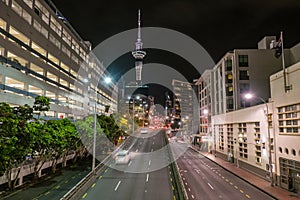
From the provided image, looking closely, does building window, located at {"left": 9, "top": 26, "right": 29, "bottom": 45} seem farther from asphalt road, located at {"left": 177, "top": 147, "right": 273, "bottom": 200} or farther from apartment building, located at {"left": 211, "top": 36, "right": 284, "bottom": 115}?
apartment building, located at {"left": 211, "top": 36, "right": 284, "bottom": 115}

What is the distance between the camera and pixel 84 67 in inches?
3548

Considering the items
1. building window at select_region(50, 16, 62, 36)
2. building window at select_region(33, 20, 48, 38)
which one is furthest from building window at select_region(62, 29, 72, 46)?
building window at select_region(33, 20, 48, 38)

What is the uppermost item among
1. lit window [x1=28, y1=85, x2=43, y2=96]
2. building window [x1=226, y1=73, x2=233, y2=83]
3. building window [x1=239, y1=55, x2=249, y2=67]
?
building window [x1=239, y1=55, x2=249, y2=67]

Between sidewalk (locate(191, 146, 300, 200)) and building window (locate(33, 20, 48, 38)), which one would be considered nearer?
sidewalk (locate(191, 146, 300, 200))

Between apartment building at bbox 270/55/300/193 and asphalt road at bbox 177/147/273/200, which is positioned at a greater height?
apartment building at bbox 270/55/300/193

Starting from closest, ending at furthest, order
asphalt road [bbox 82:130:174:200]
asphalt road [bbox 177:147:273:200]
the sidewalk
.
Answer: asphalt road [bbox 82:130:174:200] < the sidewalk < asphalt road [bbox 177:147:273:200]

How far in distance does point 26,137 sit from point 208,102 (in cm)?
6038

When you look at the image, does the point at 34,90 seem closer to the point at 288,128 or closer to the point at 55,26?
the point at 55,26

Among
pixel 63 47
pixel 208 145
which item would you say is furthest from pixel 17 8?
pixel 208 145

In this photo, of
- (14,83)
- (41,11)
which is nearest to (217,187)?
(14,83)

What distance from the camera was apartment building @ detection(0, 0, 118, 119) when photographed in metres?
41.8

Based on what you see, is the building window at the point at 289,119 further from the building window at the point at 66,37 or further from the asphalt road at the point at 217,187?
the building window at the point at 66,37

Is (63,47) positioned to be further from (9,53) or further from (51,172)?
(51,172)

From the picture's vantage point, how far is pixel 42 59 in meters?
55.8
